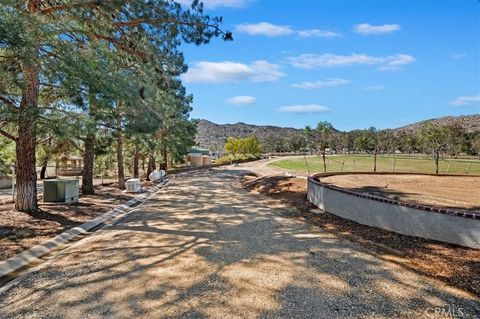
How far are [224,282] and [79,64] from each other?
5.17 meters

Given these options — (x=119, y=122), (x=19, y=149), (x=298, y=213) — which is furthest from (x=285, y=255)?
(x=19, y=149)

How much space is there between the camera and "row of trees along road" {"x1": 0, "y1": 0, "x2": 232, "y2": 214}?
6.16 meters

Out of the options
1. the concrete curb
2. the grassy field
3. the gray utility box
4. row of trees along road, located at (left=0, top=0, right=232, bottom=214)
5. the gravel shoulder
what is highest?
row of trees along road, located at (left=0, top=0, right=232, bottom=214)

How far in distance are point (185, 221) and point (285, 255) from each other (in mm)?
3951

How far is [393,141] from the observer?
3691 inches

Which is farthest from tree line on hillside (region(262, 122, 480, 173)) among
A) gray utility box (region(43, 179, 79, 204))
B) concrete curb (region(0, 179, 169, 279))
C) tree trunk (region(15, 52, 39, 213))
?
tree trunk (region(15, 52, 39, 213))

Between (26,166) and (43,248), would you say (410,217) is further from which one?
(26,166)

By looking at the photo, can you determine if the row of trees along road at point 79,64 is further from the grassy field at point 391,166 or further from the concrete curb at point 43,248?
the grassy field at point 391,166

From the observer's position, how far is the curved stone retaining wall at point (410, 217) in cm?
563

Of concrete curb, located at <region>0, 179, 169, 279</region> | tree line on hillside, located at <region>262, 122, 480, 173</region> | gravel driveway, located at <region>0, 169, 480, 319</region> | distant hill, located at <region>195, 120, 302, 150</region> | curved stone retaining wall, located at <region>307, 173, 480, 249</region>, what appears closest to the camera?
gravel driveway, located at <region>0, 169, 480, 319</region>

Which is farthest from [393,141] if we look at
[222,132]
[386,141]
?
[222,132]

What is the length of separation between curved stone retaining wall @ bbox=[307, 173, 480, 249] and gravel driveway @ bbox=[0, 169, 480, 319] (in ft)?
4.46

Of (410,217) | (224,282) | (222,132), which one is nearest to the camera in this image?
(224,282)

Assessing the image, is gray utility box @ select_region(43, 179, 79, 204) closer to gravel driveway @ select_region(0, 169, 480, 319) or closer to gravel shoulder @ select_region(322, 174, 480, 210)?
gravel driveway @ select_region(0, 169, 480, 319)
